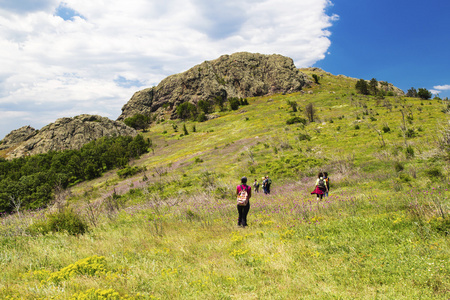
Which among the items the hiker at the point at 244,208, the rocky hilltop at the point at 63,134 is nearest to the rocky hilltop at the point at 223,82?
the rocky hilltop at the point at 63,134

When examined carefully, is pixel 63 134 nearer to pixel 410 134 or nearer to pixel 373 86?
pixel 410 134

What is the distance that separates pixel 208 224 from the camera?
8836 mm

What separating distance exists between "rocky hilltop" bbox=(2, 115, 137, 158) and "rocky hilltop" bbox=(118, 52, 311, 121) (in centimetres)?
4174

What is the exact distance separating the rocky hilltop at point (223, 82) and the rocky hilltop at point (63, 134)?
41.7 m

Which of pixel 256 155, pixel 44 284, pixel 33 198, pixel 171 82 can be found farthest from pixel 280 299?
pixel 171 82

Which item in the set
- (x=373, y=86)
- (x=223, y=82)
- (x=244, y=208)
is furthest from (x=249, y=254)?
(x=223, y=82)

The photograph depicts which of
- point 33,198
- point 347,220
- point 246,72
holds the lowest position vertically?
point 33,198

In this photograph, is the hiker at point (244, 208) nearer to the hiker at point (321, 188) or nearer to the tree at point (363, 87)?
the hiker at point (321, 188)

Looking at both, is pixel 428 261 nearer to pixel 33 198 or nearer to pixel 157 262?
pixel 157 262

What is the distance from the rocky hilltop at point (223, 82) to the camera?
124 metres

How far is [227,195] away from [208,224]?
6.67 metres

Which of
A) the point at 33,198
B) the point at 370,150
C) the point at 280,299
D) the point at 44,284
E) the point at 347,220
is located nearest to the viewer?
the point at 280,299

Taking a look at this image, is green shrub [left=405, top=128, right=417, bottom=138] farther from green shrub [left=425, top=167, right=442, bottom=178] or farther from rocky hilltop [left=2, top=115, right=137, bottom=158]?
rocky hilltop [left=2, top=115, right=137, bottom=158]

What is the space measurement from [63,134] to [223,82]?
84.2m
